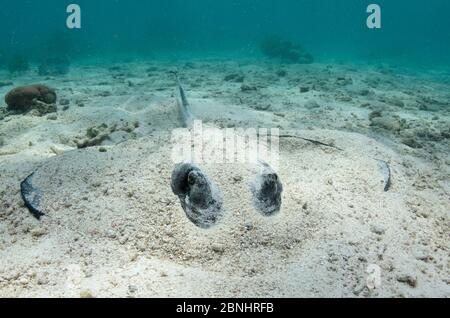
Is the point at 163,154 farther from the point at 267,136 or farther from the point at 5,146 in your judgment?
the point at 5,146

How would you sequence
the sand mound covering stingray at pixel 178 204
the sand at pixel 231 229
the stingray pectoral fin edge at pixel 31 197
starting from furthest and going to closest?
the stingray pectoral fin edge at pixel 31 197, the sand mound covering stingray at pixel 178 204, the sand at pixel 231 229

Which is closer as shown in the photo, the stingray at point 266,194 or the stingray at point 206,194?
the stingray at point 206,194

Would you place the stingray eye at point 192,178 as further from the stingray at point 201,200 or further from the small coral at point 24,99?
the small coral at point 24,99

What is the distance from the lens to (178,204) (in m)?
3.68

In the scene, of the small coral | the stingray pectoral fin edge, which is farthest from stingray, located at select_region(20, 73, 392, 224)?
the small coral

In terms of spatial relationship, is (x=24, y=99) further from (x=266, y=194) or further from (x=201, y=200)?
(x=266, y=194)

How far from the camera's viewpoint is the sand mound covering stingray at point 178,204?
335cm

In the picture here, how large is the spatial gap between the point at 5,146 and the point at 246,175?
559cm

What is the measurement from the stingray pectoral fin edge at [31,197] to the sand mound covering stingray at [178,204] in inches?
2.7

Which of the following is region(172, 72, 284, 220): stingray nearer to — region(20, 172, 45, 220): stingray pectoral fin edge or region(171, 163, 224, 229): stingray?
region(171, 163, 224, 229): stingray

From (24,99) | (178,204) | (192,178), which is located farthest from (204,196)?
(24,99)

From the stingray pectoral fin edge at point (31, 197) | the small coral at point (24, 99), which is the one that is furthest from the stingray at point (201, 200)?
the small coral at point (24, 99)
